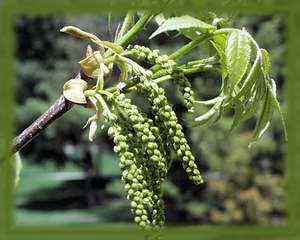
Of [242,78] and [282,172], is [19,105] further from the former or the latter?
[242,78]

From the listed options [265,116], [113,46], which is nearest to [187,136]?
[265,116]

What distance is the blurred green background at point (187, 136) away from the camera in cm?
823

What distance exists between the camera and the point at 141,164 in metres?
0.77

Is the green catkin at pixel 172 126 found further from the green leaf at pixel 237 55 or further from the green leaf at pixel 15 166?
the green leaf at pixel 15 166

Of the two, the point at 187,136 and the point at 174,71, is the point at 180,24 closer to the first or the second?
the point at 174,71

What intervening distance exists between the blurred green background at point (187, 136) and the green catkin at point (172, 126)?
6.51 metres

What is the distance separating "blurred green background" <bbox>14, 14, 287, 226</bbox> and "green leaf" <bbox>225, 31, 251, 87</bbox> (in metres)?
6.48

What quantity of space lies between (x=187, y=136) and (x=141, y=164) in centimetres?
856

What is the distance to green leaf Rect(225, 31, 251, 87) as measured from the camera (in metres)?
0.75

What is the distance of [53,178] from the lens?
1673 cm

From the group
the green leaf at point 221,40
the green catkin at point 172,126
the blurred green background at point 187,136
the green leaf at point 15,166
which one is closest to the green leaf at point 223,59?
the green leaf at point 221,40

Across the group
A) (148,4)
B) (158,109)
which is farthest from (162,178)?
(148,4)

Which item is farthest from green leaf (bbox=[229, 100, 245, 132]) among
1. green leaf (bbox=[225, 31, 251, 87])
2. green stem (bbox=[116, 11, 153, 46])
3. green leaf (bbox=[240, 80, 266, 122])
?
green stem (bbox=[116, 11, 153, 46])

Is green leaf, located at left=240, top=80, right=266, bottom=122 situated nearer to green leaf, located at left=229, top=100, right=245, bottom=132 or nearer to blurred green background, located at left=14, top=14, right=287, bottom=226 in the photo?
green leaf, located at left=229, top=100, right=245, bottom=132
